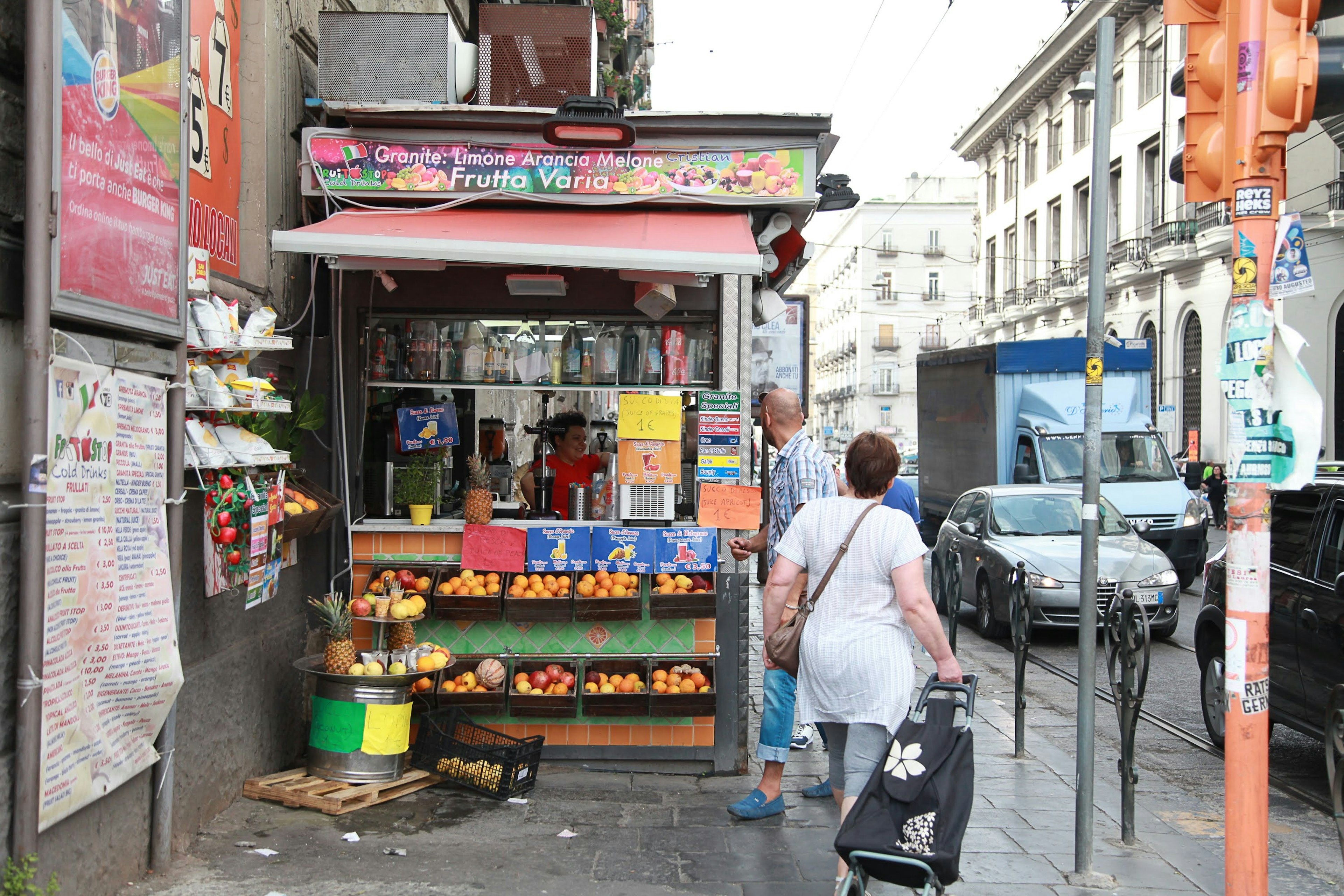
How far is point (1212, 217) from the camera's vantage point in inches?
1230

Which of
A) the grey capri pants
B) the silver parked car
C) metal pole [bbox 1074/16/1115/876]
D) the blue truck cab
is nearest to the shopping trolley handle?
the grey capri pants

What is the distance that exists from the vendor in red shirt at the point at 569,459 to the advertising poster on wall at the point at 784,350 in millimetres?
5999

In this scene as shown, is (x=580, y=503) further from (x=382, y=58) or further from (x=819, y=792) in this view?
(x=382, y=58)

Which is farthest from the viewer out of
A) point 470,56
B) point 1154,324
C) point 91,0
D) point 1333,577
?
point 1154,324

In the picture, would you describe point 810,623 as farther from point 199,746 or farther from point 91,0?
point 91,0

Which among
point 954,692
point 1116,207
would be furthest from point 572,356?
point 1116,207

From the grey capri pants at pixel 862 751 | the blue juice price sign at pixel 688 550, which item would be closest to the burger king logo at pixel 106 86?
the grey capri pants at pixel 862 751

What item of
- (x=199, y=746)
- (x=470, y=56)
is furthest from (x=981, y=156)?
(x=199, y=746)

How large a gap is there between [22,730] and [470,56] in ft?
17.1

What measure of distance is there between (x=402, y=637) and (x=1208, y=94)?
15.2ft

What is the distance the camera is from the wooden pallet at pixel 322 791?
553 centimetres

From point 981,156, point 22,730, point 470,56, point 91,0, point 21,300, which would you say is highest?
point 981,156

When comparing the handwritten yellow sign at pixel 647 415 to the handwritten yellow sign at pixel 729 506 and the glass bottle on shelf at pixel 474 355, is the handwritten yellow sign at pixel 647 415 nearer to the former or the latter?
the handwritten yellow sign at pixel 729 506

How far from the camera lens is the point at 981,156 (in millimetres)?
53156
